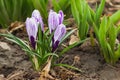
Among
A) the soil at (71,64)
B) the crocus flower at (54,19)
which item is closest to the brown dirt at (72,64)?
the soil at (71,64)

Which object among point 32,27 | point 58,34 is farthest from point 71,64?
point 32,27

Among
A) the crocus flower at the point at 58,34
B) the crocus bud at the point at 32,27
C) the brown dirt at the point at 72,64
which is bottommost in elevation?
the brown dirt at the point at 72,64

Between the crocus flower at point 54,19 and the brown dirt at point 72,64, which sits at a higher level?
the crocus flower at point 54,19

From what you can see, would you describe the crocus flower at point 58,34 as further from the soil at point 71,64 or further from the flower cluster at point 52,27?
the soil at point 71,64

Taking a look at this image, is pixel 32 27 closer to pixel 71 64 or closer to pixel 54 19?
pixel 54 19

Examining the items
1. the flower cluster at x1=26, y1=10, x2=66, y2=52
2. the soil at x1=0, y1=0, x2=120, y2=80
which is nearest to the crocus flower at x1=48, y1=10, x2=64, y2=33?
the flower cluster at x1=26, y1=10, x2=66, y2=52

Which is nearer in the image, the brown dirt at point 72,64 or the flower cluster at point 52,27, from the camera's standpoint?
the flower cluster at point 52,27

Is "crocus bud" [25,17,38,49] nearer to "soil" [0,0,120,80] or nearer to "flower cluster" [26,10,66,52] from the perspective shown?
"flower cluster" [26,10,66,52]

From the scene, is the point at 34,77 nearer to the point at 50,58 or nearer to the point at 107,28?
the point at 50,58
